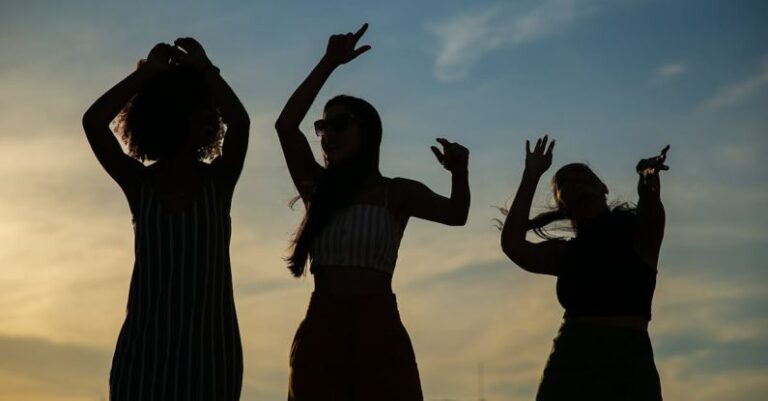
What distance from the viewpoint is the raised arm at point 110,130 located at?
21.3 feet

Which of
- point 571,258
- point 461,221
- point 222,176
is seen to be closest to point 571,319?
point 571,258

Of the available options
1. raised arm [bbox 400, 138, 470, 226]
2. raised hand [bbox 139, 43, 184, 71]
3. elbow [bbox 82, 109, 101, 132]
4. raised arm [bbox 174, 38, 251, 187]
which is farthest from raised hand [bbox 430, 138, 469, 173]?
elbow [bbox 82, 109, 101, 132]

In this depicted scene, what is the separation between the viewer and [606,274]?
8.64m

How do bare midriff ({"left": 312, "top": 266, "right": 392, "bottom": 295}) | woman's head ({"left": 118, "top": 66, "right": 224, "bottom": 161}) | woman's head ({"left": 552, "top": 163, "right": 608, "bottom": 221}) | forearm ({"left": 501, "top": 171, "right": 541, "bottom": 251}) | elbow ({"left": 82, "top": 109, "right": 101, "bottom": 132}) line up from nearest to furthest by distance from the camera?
elbow ({"left": 82, "top": 109, "right": 101, "bottom": 132}), woman's head ({"left": 118, "top": 66, "right": 224, "bottom": 161}), bare midriff ({"left": 312, "top": 266, "right": 392, "bottom": 295}), forearm ({"left": 501, "top": 171, "right": 541, "bottom": 251}), woman's head ({"left": 552, "top": 163, "right": 608, "bottom": 221})

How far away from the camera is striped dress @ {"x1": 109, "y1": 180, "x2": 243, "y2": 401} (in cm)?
609

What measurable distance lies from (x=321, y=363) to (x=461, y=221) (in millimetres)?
1125

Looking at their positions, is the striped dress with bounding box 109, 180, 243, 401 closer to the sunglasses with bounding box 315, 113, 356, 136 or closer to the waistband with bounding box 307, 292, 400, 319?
the waistband with bounding box 307, 292, 400, 319

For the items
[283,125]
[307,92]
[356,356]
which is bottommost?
[356,356]

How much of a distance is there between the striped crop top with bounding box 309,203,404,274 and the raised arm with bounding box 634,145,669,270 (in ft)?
7.10

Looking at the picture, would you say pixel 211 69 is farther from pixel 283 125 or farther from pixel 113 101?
pixel 283 125

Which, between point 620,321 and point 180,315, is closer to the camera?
point 180,315

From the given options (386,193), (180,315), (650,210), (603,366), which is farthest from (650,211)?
(180,315)

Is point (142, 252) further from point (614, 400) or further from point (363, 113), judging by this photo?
point (614, 400)

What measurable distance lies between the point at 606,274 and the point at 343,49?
8.20 ft
